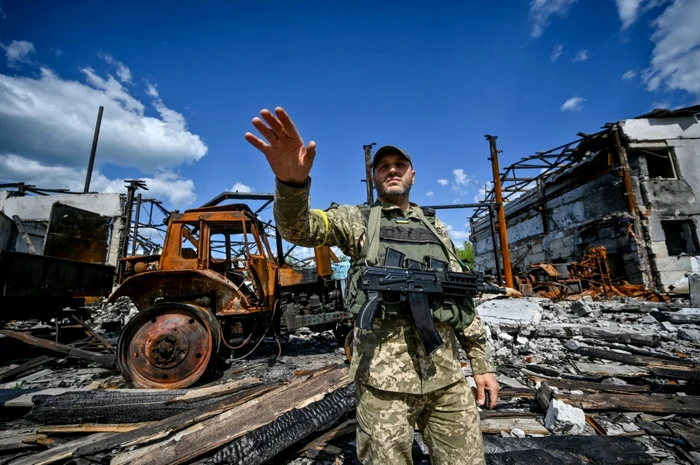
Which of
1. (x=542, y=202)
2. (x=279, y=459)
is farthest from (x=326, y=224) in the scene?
(x=542, y=202)

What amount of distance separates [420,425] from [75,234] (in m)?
8.03

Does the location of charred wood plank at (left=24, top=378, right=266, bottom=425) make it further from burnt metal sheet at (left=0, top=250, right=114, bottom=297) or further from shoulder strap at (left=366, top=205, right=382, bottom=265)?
shoulder strap at (left=366, top=205, right=382, bottom=265)

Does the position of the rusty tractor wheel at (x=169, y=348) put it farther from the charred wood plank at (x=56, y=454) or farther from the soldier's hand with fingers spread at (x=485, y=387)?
the soldier's hand with fingers spread at (x=485, y=387)

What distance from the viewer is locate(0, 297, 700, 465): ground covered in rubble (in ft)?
7.45

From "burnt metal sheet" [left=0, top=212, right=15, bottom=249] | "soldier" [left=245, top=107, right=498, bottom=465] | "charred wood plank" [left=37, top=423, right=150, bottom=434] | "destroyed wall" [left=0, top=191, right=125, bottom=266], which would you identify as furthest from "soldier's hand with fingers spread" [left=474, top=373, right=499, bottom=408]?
"burnt metal sheet" [left=0, top=212, right=15, bottom=249]

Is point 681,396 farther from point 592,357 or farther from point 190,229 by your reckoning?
point 190,229

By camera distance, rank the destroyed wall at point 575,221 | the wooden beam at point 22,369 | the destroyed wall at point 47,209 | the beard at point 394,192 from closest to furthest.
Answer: the beard at point 394,192 < the wooden beam at point 22,369 < the destroyed wall at point 575,221 < the destroyed wall at point 47,209

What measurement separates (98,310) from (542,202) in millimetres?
19652

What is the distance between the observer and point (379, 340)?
4.96ft

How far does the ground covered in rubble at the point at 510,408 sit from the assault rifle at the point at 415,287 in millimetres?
1394

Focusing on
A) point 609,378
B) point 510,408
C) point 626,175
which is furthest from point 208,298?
point 626,175

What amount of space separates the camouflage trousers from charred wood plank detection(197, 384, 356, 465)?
122 cm

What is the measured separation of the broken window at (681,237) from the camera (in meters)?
10.6

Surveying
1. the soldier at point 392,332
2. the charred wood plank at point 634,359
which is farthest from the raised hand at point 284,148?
the charred wood plank at point 634,359
